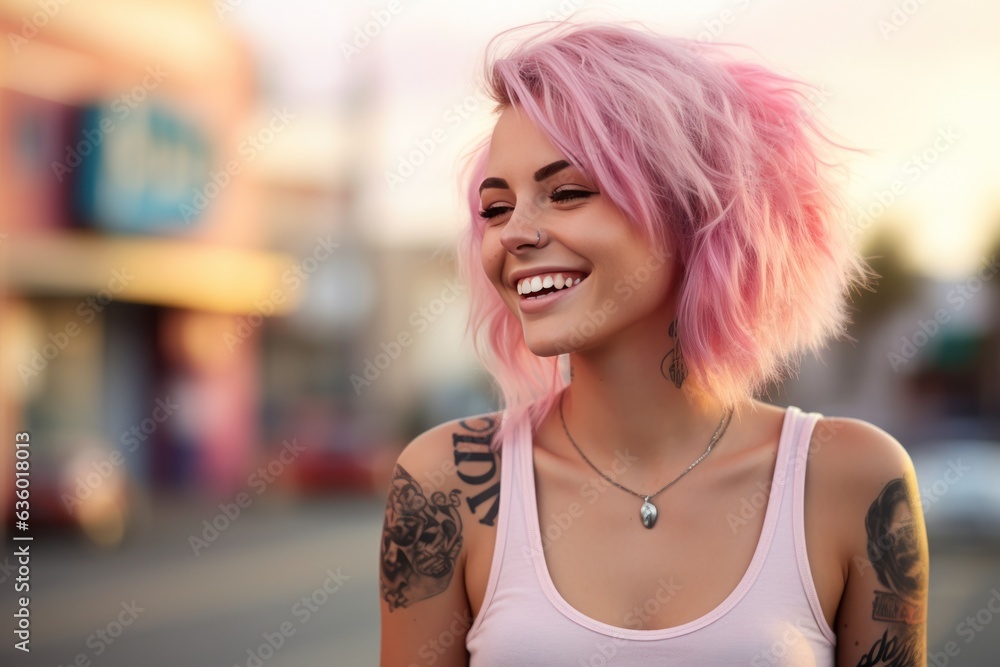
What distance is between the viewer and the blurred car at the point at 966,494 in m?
13.3

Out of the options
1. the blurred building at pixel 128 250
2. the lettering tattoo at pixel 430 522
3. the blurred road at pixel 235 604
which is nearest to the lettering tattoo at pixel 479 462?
the lettering tattoo at pixel 430 522

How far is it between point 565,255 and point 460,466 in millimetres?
595

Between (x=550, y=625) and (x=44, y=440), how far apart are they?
46.8 feet

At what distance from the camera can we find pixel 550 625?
1964mm

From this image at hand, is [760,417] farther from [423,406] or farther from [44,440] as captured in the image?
[423,406]

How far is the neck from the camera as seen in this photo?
2197 millimetres

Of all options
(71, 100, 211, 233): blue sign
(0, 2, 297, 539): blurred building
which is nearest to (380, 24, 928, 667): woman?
(0, 2, 297, 539): blurred building

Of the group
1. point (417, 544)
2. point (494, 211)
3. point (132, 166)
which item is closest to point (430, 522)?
point (417, 544)

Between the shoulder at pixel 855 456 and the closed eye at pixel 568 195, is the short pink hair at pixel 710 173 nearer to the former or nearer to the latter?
the closed eye at pixel 568 195

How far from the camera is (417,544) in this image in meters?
2.22

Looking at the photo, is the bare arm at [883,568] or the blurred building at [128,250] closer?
the bare arm at [883,568]

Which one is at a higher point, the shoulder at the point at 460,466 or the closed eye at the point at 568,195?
the closed eye at the point at 568,195

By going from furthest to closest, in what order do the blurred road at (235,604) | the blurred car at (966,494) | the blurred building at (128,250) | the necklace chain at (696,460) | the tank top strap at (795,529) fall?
the blurred building at (128,250) → the blurred car at (966,494) → the blurred road at (235,604) → the necklace chain at (696,460) → the tank top strap at (795,529)

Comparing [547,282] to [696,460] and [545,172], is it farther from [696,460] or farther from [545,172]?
[696,460]
